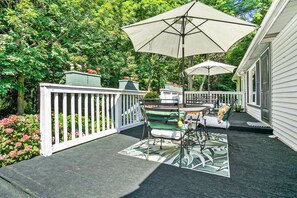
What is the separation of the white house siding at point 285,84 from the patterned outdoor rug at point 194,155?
1258 mm

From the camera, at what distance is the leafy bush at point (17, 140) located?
2334 mm

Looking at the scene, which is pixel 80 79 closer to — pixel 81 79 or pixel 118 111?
pixel 81 79

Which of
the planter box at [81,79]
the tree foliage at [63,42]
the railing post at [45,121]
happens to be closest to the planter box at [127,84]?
the planter box at [81,79]

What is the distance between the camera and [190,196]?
1571mm

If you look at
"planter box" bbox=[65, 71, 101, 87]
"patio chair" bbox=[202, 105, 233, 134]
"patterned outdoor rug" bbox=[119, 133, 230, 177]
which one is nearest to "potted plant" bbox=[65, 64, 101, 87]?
"planter box" bbox=[65, 71, 101, 87]

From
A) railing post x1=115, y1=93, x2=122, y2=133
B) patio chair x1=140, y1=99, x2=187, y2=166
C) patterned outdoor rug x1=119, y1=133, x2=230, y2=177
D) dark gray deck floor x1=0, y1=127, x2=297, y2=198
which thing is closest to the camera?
dark gray deck floor x1=0, y1=127, x2=297, y2=198

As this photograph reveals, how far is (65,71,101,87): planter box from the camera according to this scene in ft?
9.92

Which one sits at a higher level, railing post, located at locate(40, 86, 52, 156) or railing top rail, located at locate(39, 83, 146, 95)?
railing top rail, located at locate(39, 83, 146, 95)

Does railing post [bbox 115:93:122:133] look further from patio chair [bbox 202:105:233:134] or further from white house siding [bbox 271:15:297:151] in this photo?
white house siding [bbox 271:15:297:151]

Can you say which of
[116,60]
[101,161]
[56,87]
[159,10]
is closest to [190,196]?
[101,161]

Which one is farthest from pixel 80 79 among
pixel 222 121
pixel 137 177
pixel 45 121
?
pixel 222 121

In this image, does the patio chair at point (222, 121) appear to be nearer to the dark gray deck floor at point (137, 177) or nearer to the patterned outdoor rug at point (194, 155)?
the patterned outdoor rug at point (194, 155)

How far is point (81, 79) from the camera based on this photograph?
3158 millimetres

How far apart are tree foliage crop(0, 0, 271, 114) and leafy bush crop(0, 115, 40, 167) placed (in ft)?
10.7
